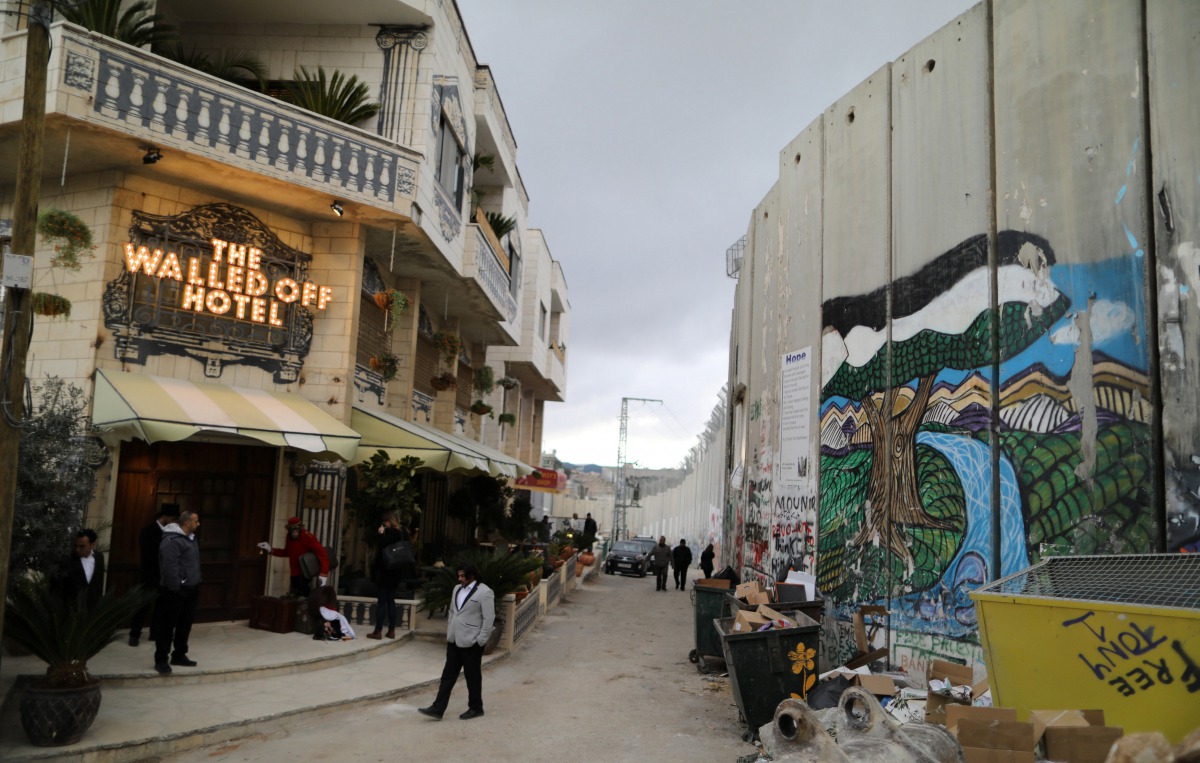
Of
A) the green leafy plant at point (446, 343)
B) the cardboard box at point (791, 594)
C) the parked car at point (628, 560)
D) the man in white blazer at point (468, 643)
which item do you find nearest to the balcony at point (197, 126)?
the green leafy plant at point (446, 343)

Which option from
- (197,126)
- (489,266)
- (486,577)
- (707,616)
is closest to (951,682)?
(707,616)

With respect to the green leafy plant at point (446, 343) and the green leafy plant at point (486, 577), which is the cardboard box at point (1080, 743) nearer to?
the green leafy plant at point (486, 577)

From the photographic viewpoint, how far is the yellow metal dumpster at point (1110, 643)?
4676 millimetres

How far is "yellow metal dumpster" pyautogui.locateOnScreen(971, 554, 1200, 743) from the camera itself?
15.3 feet

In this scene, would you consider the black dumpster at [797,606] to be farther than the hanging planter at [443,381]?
No

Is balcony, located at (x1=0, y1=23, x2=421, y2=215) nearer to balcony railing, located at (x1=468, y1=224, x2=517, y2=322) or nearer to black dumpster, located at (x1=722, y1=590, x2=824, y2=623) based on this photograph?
balcony railing, located at (x1=468, y1=224, x2=517, y2=322)

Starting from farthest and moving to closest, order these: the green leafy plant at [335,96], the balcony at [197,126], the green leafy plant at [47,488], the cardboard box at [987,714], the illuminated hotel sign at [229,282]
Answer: the green leafy plant at [335,96]
the illuminated hotel sign at [229,282]
the balcony at [197,126]
the green leafy plant at [47,488]
the cardboard box at [987,714]

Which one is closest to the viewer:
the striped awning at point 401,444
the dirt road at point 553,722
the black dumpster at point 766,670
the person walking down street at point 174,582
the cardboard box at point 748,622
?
the dirt road at point 553,722

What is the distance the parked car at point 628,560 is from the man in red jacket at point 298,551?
20.9m

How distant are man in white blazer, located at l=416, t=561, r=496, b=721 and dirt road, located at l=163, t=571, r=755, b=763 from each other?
0.20 metres

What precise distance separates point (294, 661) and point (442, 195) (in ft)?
30.3

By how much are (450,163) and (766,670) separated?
1242 cm

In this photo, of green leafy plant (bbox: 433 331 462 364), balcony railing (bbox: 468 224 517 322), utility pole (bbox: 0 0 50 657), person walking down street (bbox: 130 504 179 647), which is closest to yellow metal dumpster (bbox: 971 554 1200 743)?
utility pole (bbox: 0 0 50 657)

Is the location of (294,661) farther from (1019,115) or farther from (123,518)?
(1019,115)
